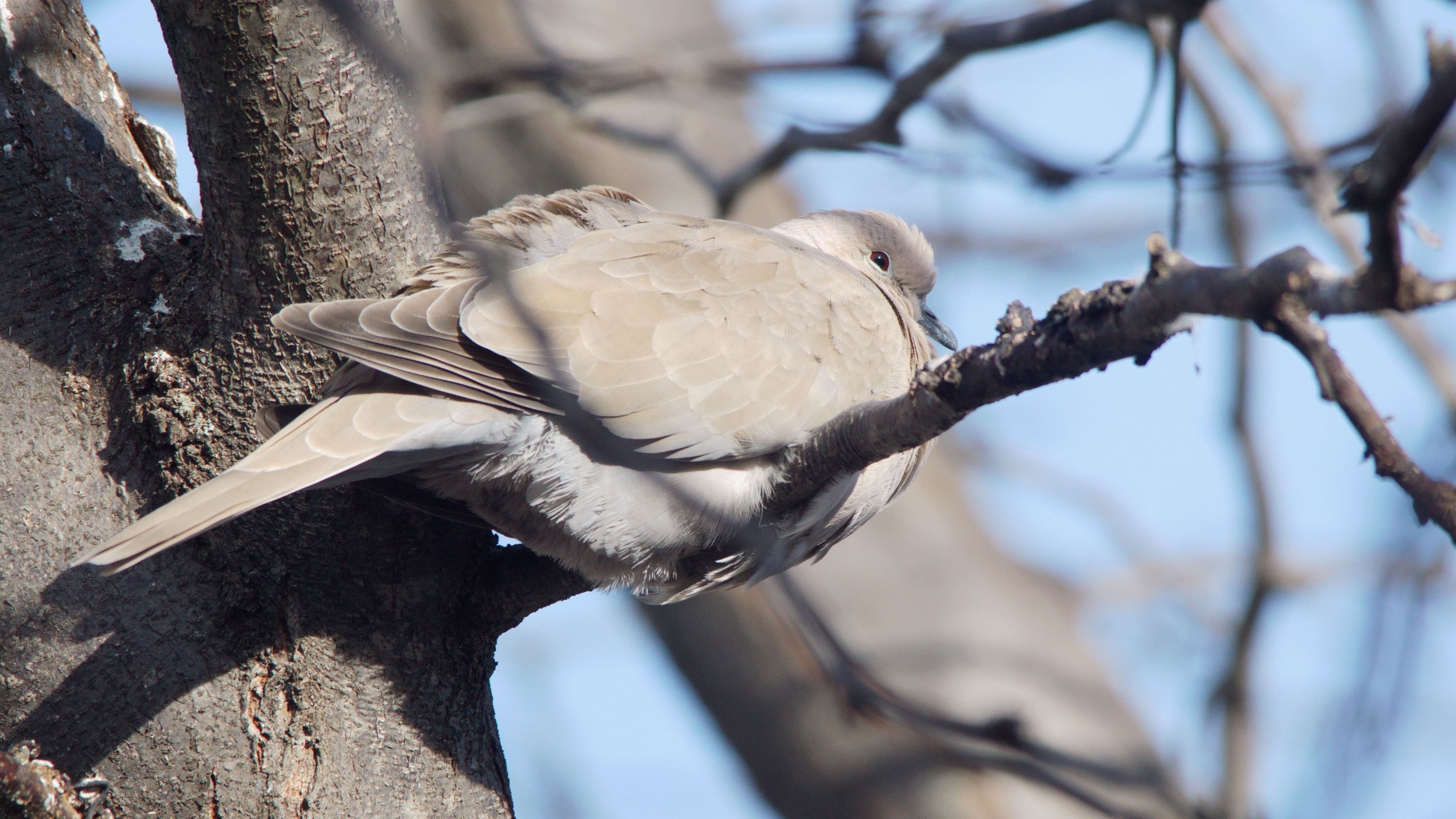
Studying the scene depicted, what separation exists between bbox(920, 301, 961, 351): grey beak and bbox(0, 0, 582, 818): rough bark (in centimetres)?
197

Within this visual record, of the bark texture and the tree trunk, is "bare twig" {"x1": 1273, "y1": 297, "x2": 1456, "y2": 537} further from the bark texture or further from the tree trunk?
the tree trunk

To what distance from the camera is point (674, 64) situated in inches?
167

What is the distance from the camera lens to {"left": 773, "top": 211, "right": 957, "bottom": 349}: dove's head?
372cm

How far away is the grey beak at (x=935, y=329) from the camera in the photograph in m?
3.79

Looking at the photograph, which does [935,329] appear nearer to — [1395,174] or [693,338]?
[693,338]

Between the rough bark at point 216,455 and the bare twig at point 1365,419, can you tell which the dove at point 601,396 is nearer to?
the rough bark at point 216,455

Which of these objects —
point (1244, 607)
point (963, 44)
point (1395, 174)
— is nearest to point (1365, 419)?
point (1395, 174)

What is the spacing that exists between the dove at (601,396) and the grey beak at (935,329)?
883mm

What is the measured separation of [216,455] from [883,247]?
2.31 meters

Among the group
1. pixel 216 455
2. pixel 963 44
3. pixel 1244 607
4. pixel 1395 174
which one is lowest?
pixel 1244 607

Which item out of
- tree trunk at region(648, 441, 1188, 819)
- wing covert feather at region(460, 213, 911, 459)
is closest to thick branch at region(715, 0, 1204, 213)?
wing covert feather at region(460, 213, 911, 459)

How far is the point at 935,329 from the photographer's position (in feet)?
12.4

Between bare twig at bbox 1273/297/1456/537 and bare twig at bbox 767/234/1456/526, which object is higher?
bare twig at bbox 767/234/1456/526

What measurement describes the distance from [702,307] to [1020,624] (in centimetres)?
367
